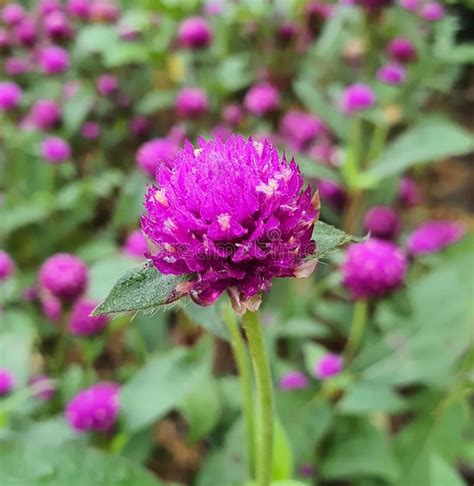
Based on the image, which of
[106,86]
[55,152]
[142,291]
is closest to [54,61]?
[106,86]

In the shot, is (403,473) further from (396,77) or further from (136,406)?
(396,77)

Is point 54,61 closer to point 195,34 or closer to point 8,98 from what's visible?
point 8,98

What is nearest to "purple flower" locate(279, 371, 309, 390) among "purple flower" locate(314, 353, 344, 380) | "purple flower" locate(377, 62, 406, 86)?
"purple flower" locate(314, 353, 344, 380)

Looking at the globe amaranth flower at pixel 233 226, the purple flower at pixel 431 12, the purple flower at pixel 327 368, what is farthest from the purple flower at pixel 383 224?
the globe amaranth flower at pixel 233 226

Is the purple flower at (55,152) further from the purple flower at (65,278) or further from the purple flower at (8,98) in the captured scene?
the purple flower at (65,278)

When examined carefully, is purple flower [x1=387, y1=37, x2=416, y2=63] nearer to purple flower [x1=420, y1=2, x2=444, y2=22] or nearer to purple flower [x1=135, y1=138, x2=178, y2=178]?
purple flower [x1=420, y1=2, x2=444, y2=22]

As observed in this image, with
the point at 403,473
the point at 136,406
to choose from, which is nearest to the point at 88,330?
the point at 136,406
